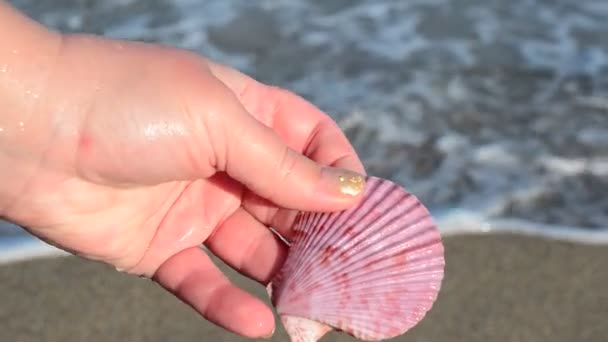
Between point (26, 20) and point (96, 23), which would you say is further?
point (96, 23)

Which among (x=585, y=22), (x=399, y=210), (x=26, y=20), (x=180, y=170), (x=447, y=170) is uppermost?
(x=26, y=20)

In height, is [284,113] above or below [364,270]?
above

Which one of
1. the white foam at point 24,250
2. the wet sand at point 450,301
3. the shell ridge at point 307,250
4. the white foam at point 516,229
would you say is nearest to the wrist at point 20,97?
the shell ridge at point 307,250

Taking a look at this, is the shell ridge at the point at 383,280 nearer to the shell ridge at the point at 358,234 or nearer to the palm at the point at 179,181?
the shell ridge at the point at 358,234

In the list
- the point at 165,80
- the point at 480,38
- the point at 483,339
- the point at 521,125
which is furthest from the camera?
the point at 480,38

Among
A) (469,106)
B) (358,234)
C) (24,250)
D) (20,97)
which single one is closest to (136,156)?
(20,97)

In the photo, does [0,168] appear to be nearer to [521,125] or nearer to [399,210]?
[399,210]

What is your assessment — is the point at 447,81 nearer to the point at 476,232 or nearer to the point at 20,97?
the point at 476,232

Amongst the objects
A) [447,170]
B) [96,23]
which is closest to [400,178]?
[447,170]
